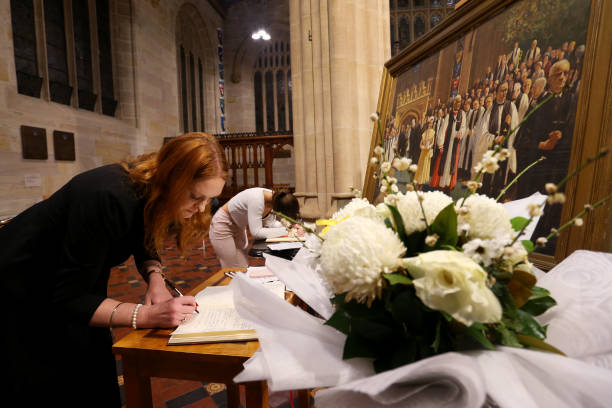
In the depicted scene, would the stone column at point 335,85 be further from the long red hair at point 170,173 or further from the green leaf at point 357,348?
the green leaf at point 357,348

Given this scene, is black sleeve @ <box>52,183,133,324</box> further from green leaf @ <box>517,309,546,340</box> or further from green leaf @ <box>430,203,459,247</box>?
green leaf @ <box>517,309,546,340</box>

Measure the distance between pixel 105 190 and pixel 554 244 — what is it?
4.47 ft

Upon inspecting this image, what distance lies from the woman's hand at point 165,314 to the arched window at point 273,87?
570 inches

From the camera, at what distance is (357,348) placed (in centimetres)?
48

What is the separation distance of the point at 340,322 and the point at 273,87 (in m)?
15.9

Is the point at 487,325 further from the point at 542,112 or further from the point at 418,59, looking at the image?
the point at 418,59

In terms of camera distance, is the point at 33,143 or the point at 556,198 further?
the point at 33,143

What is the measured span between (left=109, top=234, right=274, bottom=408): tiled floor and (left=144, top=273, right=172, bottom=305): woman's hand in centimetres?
14

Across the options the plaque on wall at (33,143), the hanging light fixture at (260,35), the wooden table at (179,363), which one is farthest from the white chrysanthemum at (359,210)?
the hanging light fixture at (260,35)

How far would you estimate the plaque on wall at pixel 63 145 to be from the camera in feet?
22.8

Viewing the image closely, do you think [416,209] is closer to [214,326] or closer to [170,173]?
[214,326]

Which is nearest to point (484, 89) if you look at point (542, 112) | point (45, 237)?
point (542, 112)

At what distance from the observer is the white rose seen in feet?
1.28

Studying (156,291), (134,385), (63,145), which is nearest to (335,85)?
(156,291)
